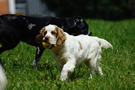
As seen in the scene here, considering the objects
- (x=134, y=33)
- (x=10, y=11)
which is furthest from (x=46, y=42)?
(x=10, y=11)

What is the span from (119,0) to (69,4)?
205 inches

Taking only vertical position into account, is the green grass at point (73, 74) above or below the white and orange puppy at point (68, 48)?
below

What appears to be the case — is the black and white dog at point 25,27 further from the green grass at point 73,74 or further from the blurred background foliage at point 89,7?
the blurred background foliage at point 89,7

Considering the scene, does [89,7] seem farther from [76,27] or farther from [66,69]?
[66,69]

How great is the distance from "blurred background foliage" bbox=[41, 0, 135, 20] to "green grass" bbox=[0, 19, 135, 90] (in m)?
20.3

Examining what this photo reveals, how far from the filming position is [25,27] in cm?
521

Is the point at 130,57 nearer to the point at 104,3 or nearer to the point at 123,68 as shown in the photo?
the point at 123,68

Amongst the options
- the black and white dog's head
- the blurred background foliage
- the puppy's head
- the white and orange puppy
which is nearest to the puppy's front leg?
the white and orange puppy

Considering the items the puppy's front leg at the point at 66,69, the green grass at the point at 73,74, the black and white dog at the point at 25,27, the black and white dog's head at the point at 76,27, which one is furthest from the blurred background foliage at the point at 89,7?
the puppy's front leg at the point at 66,69

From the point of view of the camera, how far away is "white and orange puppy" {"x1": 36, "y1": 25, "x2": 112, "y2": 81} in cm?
404

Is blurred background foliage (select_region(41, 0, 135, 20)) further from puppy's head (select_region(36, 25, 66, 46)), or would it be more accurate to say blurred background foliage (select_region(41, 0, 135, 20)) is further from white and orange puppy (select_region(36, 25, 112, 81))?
puppy's head (select_region(36, 25, 66, 46))

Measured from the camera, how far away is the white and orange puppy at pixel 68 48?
159 inches

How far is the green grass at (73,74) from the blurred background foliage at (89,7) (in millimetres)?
20340

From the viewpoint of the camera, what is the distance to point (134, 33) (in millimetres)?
9531
